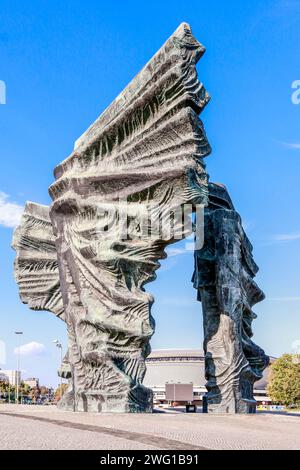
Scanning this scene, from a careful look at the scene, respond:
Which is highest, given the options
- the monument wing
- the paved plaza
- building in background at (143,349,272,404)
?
the monument wing

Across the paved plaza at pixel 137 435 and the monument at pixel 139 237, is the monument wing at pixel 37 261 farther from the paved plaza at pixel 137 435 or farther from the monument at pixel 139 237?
the paved plaza at pixel 137 435

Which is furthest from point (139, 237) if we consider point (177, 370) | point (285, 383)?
point (177, 370)

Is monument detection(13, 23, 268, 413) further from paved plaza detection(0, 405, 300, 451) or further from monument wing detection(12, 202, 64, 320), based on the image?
paved plaza detection(0, 405, 300, 451)

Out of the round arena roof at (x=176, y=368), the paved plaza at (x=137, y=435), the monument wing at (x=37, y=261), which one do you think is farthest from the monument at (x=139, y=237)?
the round arena roof at (x=176, y=368)

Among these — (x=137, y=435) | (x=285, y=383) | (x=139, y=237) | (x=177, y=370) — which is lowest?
(x=177, y=370)

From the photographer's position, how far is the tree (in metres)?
51.2

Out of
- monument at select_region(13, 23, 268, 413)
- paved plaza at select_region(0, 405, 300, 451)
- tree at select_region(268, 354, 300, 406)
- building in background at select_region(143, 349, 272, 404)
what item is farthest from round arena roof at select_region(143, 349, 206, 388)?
paved plaza at select_region(0, 405, 300, 451)

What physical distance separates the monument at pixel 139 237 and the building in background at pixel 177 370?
2067 inches

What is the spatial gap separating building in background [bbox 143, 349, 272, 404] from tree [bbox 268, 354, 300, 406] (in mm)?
16360

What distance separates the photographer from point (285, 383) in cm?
5162

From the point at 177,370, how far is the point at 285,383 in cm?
2154

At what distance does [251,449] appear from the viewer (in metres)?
7.98

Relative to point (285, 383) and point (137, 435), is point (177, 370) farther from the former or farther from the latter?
point (137, 435)

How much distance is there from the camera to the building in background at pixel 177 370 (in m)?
69.8
